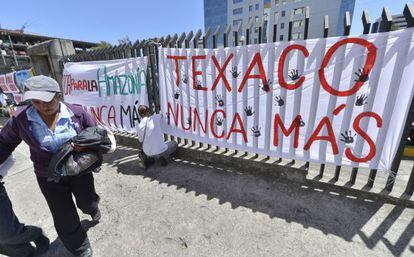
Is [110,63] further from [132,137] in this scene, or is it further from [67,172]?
[67,172]

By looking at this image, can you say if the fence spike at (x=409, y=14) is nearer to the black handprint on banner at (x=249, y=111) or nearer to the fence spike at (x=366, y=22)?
the fence spike at (x=366, y=22)

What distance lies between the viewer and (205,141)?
3.61 meters

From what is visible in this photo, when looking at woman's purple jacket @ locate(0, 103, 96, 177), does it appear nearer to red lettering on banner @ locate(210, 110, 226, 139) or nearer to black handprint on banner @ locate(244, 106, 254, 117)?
red lettering on banner @ locate(210, 110, 226, 139)

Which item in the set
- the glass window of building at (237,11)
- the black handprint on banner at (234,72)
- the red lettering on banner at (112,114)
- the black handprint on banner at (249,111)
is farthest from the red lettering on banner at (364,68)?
the glass window of building at (237,11)

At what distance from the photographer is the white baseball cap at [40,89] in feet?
5.26

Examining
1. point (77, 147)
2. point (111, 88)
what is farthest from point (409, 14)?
point (111, 88)

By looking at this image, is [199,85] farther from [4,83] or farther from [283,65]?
[4,83]

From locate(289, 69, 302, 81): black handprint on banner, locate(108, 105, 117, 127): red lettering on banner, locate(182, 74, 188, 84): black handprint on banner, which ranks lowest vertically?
locate(108, 105, 117, 127): red lettering on banner

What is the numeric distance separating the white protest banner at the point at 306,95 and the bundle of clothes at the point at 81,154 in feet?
5.94

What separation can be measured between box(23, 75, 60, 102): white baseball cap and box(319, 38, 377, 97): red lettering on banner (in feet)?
8.92

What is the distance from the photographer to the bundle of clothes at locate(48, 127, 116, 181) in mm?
1747

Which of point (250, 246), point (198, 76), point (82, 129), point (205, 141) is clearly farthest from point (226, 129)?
point (82, 129)

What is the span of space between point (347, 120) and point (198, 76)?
6.94 feet

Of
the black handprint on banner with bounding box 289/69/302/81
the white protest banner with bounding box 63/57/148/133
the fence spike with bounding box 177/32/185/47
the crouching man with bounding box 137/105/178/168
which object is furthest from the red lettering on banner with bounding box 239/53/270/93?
the white protest banner with bounding box 63/57/148/133
